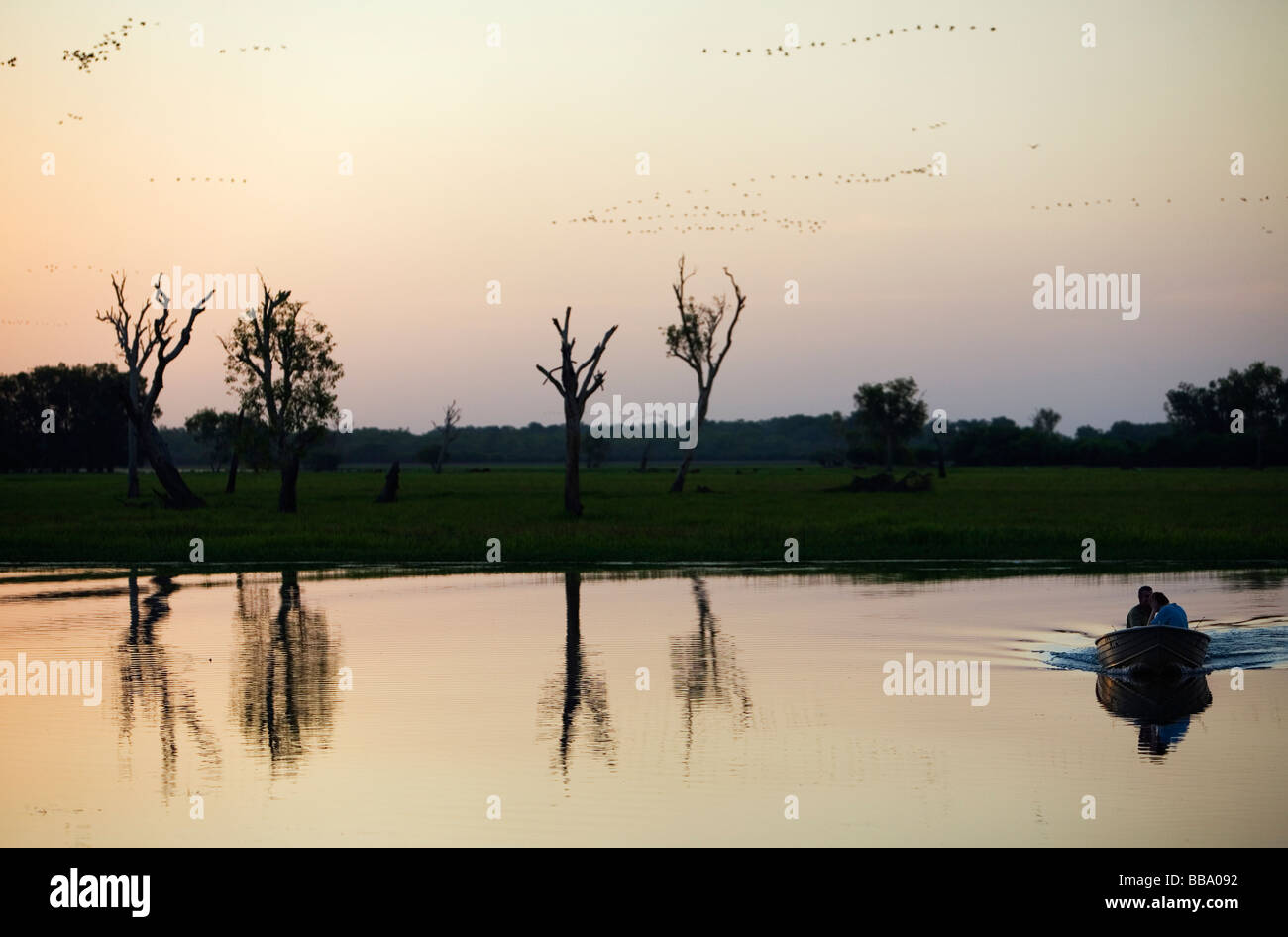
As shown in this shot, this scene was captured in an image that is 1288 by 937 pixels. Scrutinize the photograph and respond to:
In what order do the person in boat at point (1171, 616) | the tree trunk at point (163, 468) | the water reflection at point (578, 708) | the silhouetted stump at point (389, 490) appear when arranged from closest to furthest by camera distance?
the water reflection at point (578, 708) < the person in boat at point (1171, 616) < the tree trunk at point (163, 468) < the silhouetted stump at point (389, 490)

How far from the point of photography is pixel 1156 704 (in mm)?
17266

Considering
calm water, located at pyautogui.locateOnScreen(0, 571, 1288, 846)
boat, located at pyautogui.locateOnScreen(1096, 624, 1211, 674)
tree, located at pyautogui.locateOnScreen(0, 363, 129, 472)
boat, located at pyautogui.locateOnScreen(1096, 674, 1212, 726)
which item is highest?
tree, located at pyautogui.locateOnScreen(0, 363, 129, 472)

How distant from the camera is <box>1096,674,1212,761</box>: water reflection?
14.9 m

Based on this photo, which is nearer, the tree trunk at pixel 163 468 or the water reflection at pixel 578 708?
the water reflection at pixel 578 708

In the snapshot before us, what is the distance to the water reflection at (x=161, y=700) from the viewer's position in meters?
13.8

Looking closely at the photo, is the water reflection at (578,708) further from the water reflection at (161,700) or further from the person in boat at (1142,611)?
the person in boat at (1142,611)

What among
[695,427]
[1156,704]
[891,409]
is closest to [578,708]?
[1156,704]

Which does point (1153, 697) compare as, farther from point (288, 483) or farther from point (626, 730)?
point (288, 483)

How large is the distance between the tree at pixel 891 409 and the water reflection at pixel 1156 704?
126302 mm

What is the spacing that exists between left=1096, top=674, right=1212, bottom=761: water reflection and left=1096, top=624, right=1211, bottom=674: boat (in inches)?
9.8

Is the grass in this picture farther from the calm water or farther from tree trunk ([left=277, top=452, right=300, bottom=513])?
the calm water

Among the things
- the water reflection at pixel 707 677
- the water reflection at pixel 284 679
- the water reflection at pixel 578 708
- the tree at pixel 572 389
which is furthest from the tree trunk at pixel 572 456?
the water reflection at pixel 578 708

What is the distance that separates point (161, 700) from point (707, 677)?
22.1 ft

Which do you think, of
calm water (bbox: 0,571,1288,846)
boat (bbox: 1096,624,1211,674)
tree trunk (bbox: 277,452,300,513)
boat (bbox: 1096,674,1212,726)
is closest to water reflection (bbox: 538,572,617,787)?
calm water (bbox: 0,571,1288,846)
